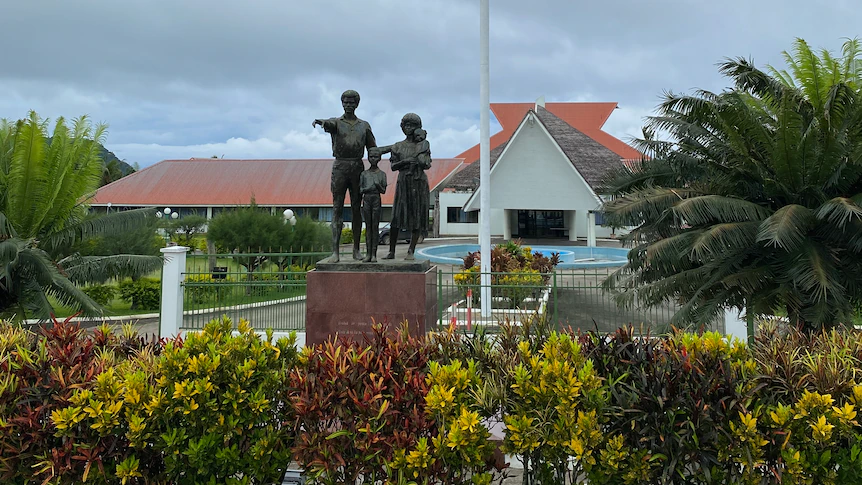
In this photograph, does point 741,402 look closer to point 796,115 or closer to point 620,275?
point 796,115

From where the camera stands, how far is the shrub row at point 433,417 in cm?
273

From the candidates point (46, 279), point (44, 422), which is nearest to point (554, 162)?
point (46, 279)

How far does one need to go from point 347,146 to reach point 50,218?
6070 mm

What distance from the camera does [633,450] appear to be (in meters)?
2.80

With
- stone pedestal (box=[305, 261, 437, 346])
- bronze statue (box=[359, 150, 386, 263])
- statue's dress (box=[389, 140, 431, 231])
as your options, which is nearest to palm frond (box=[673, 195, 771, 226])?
statue's dress (box=[389, 140, 431, 231])

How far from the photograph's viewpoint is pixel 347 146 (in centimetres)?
657

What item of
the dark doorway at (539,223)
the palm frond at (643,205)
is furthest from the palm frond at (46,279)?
the dark doorway at (539,223)

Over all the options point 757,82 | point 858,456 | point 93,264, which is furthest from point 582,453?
point 93,264

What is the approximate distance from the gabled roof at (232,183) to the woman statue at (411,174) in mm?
26832

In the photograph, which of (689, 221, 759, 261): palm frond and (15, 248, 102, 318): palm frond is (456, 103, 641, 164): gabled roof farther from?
(689, 221, 759, 261): palm frond

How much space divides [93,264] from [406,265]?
609cm

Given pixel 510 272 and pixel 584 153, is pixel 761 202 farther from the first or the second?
pixel 584 153

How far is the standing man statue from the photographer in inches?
258

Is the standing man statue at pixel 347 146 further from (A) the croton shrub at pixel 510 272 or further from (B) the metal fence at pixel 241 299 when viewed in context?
(A) the croton shrub at pixel 510 272
